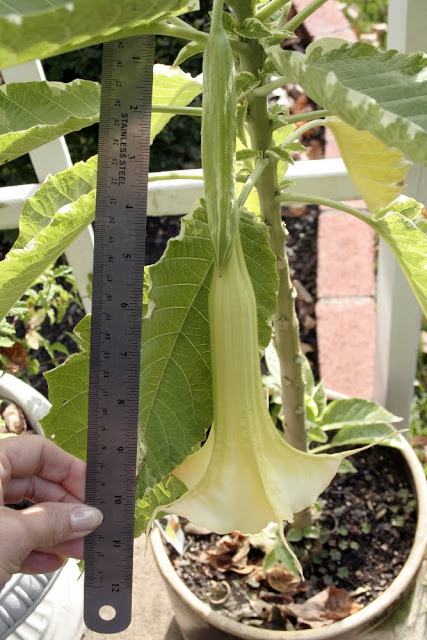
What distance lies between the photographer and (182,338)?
0.69m

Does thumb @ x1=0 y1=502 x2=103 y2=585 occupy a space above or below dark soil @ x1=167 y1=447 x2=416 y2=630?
above

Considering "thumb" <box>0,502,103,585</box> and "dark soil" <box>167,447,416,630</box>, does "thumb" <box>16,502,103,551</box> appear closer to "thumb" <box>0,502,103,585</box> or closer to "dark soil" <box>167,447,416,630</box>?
"thumb" <box>0,502,103,585</box>

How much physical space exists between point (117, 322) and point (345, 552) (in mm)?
762

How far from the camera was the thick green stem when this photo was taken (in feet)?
2.23

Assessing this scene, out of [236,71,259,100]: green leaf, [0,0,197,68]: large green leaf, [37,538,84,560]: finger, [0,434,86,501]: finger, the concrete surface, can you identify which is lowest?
the concrete surface

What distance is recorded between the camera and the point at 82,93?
705 mm

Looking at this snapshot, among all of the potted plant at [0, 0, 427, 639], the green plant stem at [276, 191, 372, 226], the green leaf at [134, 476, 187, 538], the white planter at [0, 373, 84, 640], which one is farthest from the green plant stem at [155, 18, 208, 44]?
the white planter at [0, 373, 84, 640]

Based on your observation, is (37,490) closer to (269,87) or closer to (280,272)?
(280,272)

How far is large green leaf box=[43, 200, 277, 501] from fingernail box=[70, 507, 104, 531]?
2.3 inches

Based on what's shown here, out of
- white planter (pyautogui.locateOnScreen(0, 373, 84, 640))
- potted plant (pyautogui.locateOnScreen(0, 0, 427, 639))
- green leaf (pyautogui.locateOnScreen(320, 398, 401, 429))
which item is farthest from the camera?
green leaf (pyautogui.locateOnScreen(320, 398, 401, 429))

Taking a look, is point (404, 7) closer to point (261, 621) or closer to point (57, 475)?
point (57, 475)

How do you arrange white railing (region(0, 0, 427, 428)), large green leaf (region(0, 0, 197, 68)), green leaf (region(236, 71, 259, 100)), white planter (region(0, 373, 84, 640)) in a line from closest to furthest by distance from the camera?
large green leaf (region(0, 0, 197, 68))
green leaf (region(236, 71, 259, 100))
white railing (region(0, 0, 427, 428))
white planter (region(0, 373, 84, 640))

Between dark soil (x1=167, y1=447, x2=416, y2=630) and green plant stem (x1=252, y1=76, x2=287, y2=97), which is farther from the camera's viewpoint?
dark soil (x1=167, y1=447, x2=416, y2=630)

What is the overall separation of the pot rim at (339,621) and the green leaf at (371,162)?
0.55 metres
